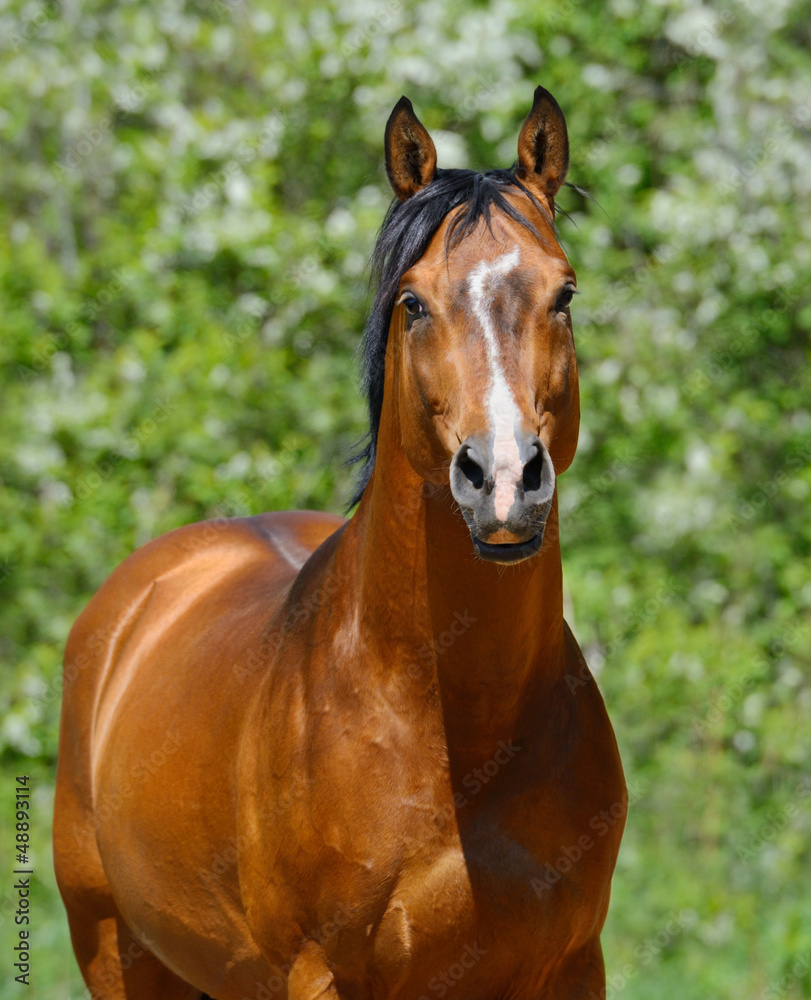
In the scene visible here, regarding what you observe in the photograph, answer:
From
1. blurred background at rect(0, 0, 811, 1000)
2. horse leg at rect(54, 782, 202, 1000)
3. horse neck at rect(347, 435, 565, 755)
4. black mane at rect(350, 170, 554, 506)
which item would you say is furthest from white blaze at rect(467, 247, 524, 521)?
blurred background at rect(0, 0, 811, 1000)

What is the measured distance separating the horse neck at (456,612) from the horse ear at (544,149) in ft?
2.10

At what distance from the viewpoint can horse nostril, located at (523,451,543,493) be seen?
1852mm

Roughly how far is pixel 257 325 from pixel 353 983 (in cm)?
508

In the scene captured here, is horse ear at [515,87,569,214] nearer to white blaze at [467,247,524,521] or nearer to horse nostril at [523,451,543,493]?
white blaze at [467,247,524,521]

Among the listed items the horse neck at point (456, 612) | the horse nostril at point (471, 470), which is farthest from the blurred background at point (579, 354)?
the horse nostril at point (471, 470)

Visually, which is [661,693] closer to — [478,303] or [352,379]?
[352,379]

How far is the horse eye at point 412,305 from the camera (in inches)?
83.7

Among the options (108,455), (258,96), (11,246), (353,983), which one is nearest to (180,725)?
(353,983)

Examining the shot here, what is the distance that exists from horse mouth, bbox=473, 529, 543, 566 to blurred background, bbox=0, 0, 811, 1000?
15.7 feet

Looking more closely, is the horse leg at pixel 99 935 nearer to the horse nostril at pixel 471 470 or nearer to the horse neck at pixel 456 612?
the horse neck at pixel 456 612

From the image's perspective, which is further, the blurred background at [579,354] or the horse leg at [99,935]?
the blurred background at [579,354]

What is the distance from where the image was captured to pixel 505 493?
1.80 metres

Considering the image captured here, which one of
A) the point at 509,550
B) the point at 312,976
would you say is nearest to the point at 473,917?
the point at 312,976

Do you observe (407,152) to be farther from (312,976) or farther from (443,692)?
→ (312,976)
